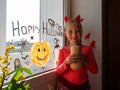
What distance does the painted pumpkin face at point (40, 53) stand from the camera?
114 cm

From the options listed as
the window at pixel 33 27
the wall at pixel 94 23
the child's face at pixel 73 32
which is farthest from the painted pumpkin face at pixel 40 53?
the wall at pixel 94 23

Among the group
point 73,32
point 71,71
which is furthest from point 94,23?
point 71,71

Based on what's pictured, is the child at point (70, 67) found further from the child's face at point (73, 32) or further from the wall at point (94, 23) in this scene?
the wall at point (94, 23)

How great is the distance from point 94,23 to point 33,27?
0.60 meters

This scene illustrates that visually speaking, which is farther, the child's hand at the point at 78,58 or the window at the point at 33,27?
the child's hand at the point at 78,58

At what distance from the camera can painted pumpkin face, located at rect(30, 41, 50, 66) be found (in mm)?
1138

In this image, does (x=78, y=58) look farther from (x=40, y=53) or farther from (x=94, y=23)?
(x=94, y=23)

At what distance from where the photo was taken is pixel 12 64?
949mm

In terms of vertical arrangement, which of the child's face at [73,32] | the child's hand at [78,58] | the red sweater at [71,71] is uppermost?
the child's face at [73,32]

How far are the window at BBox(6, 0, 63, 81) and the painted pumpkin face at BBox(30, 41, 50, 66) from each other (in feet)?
0.07

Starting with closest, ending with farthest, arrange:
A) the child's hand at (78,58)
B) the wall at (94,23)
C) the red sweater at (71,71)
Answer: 1. the child's hand at (78,58)
2. the red sweater at (71,71)
3. the wall at (94,23)

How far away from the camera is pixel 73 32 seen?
1.27 m

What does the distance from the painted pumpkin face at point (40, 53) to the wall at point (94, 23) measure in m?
0.47
